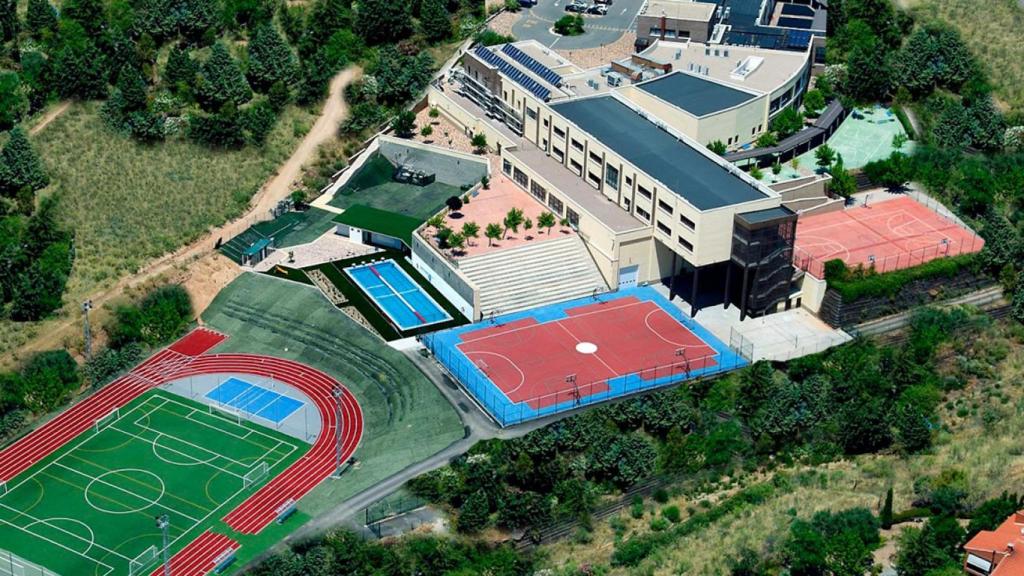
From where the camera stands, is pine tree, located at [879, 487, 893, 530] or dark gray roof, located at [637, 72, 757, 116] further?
dark gray roof, located at [637, 72, 757, 116]

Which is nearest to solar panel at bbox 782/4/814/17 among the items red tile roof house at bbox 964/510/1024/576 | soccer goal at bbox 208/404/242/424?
soccer goal at bbox 208/404/242/424

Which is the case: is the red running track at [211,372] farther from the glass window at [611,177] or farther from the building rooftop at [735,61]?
the building rooftop at [735,61]

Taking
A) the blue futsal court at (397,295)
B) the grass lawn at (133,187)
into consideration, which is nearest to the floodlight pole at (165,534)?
the blue futsal court at (397,295)

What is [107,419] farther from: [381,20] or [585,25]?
[585,25]

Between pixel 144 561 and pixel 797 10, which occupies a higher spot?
pixel 797 10

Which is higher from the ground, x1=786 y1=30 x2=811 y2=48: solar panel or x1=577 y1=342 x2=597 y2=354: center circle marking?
x1=786 y1=30 x2=811 y2=48: solar panel

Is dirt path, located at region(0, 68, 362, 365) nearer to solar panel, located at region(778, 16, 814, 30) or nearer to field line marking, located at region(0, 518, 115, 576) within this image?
field line marking, located at region(0, 518, 115, 576)

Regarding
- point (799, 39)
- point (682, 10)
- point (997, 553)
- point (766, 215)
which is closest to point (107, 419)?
point (766, 215)
